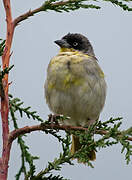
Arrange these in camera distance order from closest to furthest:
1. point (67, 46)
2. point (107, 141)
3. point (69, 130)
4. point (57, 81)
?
1. point (107, 141)
2. point (69, 130)
3. point (57, 81)
4. point (67, 46)

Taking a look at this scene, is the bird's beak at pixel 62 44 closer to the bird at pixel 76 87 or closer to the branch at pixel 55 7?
the bird at pixel 76 87

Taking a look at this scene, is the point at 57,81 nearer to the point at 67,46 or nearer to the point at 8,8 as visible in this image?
the point at 67,46

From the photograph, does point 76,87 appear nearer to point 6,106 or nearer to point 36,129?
point 36,129

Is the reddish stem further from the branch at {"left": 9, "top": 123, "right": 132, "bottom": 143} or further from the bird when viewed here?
the bird

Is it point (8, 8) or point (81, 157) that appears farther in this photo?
point (8, 8)

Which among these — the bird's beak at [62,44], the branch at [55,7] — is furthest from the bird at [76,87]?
the branch at [55,7]

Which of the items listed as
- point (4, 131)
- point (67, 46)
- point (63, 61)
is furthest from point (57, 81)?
point (4, 131)

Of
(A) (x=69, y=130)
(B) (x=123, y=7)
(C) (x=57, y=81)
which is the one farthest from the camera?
(C) (x=57, y=81)

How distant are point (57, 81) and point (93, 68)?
1.48ft

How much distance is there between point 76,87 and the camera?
322 centimetres

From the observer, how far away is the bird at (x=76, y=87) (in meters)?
3.24

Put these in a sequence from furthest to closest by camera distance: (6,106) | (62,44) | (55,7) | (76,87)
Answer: (62,44) < (76,87) < (55,7) < (6,106)

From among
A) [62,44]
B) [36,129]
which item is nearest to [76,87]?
Answer: [62,44]

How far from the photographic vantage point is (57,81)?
10.7 feet
